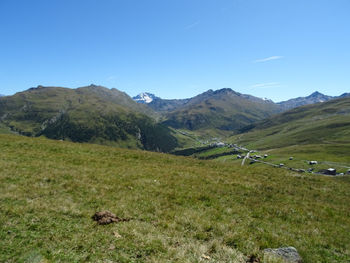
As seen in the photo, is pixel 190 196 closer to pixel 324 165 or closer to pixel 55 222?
pixel 55 222

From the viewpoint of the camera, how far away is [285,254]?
31.9ft

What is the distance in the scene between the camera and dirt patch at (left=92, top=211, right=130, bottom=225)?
10859mm

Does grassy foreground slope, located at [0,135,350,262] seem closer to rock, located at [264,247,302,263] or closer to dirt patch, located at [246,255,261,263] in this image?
dirt patch, located at [246,255,261,263]

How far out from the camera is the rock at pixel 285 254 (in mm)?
9273

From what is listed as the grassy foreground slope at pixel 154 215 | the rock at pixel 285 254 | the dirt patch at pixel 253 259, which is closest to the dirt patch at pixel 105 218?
the grassy foreground slope at pixel 154 215

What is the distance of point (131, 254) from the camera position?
852 cm

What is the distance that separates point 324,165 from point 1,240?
22212cm

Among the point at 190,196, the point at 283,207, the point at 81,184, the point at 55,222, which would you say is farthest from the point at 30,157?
the point at 283,207

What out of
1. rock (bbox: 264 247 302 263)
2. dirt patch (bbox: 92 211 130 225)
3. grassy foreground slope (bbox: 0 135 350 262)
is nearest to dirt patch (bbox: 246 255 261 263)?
grassy foreground slope (bbox: 0 135 350 262)

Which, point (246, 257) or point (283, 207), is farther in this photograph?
point (283, 207)

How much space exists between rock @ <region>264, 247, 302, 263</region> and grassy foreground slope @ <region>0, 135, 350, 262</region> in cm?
49

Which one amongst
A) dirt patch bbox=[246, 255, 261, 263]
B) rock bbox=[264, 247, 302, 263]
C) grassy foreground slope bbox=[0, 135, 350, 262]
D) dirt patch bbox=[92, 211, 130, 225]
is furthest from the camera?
dirt patch bbox=[92, 211, 130, 225]

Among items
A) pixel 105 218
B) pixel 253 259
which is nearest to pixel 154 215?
pixel 105 218

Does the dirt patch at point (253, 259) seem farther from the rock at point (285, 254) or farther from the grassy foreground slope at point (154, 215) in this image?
the rock at point (285, 254)
